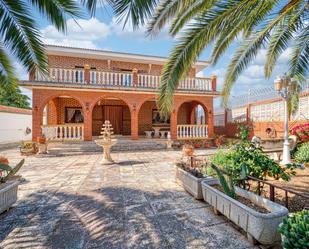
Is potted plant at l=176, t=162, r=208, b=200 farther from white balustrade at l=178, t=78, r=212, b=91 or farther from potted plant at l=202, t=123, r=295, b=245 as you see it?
white balustrade at l=178, t=78, r=212, b=91

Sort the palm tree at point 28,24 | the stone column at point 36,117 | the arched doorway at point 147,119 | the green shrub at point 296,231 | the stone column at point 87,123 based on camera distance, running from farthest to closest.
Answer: the arched doorway at point 147,119, the stone column at point 87,123, the stone column at point 36,117, the palm tree at point 28,24, the green shrub at point 296,231

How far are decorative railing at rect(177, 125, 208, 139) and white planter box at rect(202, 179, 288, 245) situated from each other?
10.6m

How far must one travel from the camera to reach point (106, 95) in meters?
12.8

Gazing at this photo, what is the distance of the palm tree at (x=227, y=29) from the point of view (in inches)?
155

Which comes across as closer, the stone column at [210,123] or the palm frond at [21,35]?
the palm frond at [21,35]

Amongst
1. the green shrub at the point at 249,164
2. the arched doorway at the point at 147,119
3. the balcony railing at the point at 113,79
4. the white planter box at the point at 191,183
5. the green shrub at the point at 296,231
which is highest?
the balcony railing at the point at 113,79

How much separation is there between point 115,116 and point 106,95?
12.7 feet

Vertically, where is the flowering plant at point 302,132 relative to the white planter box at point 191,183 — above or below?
above

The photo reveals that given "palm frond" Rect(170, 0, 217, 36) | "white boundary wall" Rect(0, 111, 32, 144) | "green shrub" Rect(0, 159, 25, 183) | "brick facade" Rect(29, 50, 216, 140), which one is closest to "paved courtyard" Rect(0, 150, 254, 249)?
"green shrub" Rect(0, 159, 25, 183)

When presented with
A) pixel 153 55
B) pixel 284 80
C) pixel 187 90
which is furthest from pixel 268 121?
pixel 153 55

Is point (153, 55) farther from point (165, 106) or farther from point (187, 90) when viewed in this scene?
point (165, 106)

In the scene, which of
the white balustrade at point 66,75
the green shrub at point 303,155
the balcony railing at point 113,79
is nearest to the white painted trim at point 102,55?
the balcony railing at point 113,79

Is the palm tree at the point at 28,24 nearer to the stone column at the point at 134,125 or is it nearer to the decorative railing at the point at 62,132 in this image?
the decorative railing at the point at 62,132

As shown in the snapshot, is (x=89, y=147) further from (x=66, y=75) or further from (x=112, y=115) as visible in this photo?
(x=112, y=115)
